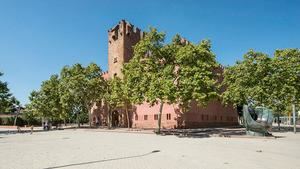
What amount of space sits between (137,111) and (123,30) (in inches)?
599

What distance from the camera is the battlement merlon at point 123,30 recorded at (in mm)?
53844

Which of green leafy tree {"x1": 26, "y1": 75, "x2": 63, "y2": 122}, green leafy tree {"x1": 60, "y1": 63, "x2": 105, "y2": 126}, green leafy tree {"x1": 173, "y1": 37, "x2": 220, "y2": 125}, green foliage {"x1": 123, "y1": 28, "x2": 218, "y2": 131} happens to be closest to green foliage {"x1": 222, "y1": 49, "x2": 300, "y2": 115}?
green foliage {"x1": 123, "y1": 28, "x2": 218, "y2": 131}

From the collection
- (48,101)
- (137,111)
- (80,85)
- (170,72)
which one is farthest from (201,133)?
(48,101)

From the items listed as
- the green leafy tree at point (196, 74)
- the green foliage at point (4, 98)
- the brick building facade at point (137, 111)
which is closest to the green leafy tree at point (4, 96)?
the green foliage at point (4, 98)

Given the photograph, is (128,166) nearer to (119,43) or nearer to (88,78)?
(88,78)

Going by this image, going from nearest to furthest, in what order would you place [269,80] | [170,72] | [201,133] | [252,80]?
[170,72] → [201,133] → [269,80] → [252,80]

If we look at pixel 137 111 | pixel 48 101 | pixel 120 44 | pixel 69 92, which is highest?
pixel 120 44

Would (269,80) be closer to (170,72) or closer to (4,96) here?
(170,72)

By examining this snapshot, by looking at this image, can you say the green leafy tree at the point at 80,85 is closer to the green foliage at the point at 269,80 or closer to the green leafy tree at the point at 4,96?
the green leafy tree at the point at 4,96

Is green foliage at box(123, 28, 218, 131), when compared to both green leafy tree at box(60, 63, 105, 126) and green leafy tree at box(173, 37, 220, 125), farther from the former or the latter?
Answer: green leafy tree at box(60, 63, 105, 126)

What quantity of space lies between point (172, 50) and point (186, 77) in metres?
4.93

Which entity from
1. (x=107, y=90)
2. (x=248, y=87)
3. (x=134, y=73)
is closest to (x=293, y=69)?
(x=248, y=87)

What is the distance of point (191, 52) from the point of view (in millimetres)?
28922

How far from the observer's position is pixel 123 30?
2110 inches
